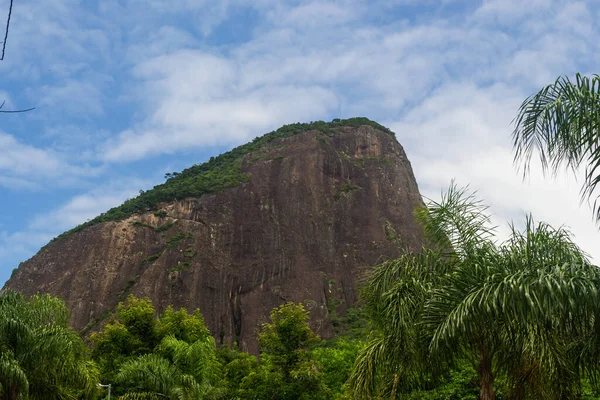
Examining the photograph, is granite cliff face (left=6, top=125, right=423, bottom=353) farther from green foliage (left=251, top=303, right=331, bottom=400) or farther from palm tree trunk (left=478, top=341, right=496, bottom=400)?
palm tree trunk (left=478, top=341, right=496, bottom=400)

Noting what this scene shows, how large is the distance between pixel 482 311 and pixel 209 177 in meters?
85.6

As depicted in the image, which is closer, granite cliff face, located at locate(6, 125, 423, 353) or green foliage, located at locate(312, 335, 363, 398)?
green foliage, located at locate(312, 335, 363, 398)

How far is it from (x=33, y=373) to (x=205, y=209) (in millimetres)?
70564

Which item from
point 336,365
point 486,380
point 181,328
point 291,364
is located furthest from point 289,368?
point 486,380

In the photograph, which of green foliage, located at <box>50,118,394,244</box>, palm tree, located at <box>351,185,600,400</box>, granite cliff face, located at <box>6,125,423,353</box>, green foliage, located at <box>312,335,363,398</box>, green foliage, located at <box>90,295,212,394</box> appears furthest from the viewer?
green foliage, located at <box>50,118,394,244</box>

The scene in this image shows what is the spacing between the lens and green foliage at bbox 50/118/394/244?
3339 inches

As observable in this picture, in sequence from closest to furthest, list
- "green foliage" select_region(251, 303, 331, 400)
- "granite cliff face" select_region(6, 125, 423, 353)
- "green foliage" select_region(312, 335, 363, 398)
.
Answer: "green foliage" select_region(251, 303, 331, 400) → "green foliage" select_region(312, 335, 363, 398) → "granite cliff face" select_region(6, 125, 423, 353)

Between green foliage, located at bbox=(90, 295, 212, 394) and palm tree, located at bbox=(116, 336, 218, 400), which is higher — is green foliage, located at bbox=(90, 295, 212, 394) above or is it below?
above

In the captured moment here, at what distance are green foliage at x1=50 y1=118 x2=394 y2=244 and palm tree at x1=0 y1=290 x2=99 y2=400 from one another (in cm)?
6738

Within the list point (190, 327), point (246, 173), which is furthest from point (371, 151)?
point (190, 327)

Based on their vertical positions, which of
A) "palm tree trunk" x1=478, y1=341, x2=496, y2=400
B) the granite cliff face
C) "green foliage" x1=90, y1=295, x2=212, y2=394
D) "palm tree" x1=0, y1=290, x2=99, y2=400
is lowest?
"palm tree trunk" x1=478, y1=341, x2=496, y2=400

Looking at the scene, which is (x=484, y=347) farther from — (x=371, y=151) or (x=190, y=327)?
(x=371, y=151)

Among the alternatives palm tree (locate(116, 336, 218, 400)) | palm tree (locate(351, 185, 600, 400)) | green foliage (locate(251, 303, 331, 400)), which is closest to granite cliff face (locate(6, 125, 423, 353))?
green foliage (locate(251, 303, 331, 400))

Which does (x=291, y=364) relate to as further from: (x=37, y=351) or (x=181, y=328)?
(x=37, y=351)
